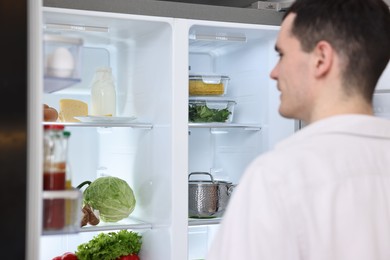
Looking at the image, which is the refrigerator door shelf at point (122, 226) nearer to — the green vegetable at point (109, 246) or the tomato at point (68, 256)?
the green vegetable at point (109, 246)

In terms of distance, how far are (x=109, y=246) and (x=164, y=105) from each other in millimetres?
668

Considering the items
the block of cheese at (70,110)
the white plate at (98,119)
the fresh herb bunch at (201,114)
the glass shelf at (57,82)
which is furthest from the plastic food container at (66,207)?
the fresh herb bunch at (201,114)

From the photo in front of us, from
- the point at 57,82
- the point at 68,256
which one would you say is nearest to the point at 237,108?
the point at 68,256

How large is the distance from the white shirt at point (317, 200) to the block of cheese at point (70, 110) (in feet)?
4.98

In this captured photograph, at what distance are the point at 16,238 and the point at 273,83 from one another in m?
1.73

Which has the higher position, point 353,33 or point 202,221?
point 353,33

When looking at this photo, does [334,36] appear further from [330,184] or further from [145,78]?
[145,78]

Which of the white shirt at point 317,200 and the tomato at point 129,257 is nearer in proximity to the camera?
the white shirt at point 317,200

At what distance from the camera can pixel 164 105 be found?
2822 millimetres

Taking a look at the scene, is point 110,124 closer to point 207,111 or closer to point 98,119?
point 98,119

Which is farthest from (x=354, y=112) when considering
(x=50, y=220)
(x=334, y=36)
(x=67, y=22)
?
(x=67, y=22)

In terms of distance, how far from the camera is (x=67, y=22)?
2689 millimetres

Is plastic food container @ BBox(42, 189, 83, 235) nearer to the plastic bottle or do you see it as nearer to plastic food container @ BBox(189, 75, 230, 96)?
the plastic bottle

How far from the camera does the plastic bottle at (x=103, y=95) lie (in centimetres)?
294
